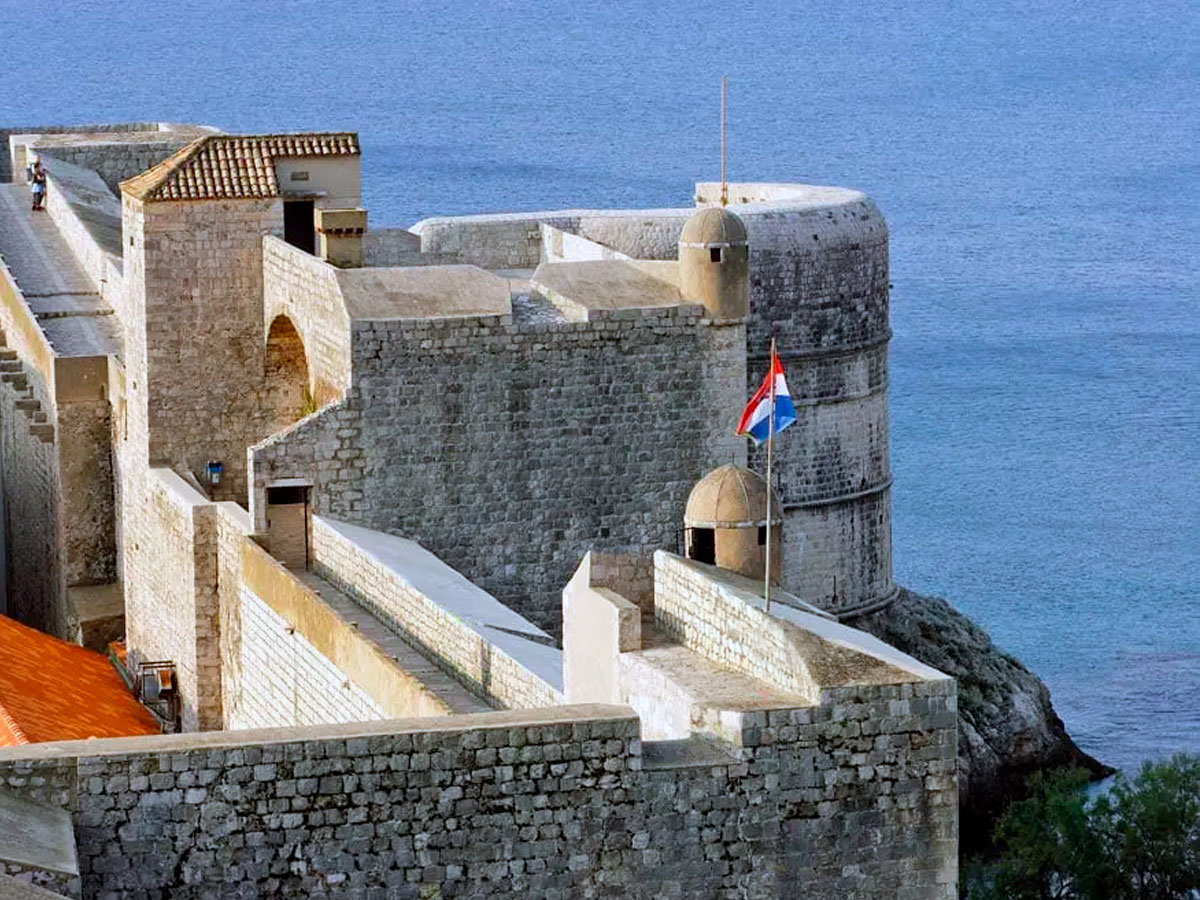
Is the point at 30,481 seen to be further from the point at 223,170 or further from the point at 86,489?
the point at 223,170

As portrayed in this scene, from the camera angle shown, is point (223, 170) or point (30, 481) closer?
point (223, 170)

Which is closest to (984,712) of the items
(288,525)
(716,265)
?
(716,265)

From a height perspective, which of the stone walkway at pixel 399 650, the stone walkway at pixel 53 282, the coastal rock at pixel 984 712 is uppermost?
the stone walkway at pixel 53 282

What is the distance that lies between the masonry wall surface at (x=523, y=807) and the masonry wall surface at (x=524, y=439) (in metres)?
8.47

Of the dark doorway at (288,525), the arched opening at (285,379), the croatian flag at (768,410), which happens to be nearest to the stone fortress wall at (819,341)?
the arched opening at (285,379)

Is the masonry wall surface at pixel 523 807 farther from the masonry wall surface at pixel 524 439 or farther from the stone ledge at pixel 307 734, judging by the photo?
the masonry wall surface at pixel 524 439

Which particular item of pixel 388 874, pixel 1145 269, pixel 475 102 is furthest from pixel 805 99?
pixel 388 874

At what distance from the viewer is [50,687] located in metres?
23.8

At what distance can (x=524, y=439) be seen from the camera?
2305 cm

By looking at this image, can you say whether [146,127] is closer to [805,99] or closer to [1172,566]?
[1172,566]

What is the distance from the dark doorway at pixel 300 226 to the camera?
26.8m

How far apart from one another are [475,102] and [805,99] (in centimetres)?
1383

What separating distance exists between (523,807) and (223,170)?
41.3ft

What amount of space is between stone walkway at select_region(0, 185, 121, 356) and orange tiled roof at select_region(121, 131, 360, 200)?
16.9 feet
